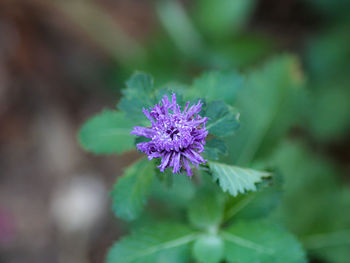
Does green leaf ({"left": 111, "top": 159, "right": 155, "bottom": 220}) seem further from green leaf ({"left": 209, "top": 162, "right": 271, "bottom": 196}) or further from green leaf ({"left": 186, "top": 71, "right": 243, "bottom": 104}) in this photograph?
green leaf ({"left": 186, "top": 71, "right": 243, "bottom": 104})

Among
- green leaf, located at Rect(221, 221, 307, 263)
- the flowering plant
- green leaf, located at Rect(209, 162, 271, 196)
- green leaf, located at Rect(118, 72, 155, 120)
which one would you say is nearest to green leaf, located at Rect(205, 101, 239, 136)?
the flowering plant

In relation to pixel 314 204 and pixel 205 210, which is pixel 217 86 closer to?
pixel 205 210

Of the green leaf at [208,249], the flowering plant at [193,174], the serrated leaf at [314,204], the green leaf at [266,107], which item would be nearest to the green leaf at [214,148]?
the flowering plant at [193,174]

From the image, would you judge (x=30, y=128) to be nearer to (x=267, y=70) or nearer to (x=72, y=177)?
(x=72, y=177)

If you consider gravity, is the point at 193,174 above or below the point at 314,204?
below

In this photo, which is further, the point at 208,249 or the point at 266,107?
the point at 266,107

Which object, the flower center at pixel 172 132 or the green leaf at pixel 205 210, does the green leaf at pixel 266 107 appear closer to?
the green leaf at pixel 205 210

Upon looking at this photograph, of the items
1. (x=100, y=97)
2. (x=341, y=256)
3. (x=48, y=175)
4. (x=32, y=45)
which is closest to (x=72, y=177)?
(x=48, y=175)

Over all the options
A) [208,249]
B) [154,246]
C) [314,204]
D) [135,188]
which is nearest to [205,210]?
[208,249]
